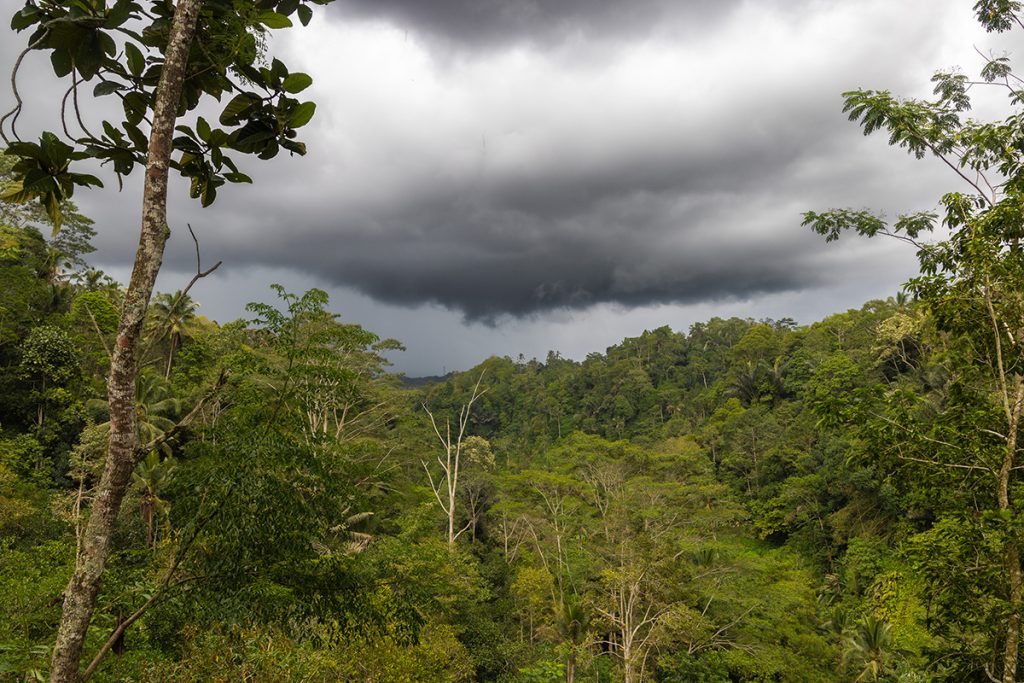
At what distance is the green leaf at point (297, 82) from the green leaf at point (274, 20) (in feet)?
0.53

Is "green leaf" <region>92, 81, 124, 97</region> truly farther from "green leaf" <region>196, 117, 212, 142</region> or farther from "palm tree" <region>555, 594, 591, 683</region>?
"palm tree" <region>555, 594, 591, 683</region>

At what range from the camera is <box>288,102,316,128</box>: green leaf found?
1979 mm

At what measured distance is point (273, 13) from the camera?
1817mm

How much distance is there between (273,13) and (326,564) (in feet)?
10.3

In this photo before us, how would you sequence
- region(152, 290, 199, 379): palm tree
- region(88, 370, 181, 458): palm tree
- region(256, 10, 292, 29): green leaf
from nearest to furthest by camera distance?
region(256, 10, 292, 29): green leaf → region(88, 370, 181, 458): palm tree → region(152, 290, 199, 379): palm tree

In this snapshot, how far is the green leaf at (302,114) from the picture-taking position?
1.98 meters

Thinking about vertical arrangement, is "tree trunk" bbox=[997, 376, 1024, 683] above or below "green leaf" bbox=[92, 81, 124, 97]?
below

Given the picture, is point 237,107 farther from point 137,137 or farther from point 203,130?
point 137,137

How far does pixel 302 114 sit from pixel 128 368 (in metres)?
1.09

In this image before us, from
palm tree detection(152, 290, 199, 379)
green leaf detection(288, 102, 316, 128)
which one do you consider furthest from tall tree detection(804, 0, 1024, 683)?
palm tree detection(152, 290, 199, 379)

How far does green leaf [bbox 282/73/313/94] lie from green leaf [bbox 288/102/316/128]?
0.20ft

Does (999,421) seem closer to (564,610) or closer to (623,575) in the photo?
(623,575)

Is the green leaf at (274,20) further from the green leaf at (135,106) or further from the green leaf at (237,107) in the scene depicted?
the green leaf at (135,106)

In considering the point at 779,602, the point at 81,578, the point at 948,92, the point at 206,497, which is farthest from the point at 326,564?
the point at 779,602
